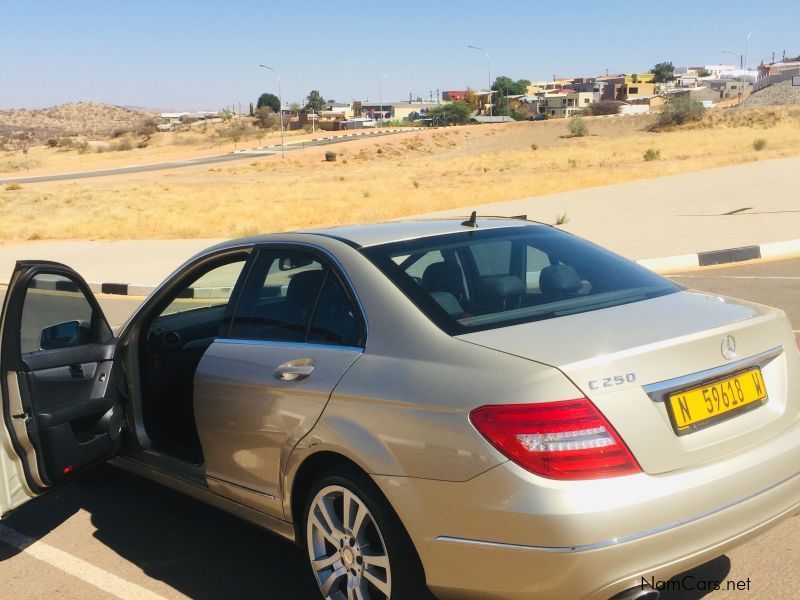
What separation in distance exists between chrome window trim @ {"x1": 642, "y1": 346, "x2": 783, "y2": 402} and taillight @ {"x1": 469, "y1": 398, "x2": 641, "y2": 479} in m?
0.20

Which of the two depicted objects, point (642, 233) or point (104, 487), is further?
point (642, 233)

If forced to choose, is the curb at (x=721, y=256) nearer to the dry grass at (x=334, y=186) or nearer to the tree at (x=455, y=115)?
the dry grass at (x=334, y=186)

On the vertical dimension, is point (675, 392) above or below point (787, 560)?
above

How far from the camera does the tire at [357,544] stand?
10.3 feet

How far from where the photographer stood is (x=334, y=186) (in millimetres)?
41938

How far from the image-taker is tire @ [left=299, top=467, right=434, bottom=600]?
124 inches

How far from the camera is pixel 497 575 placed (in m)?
2.87

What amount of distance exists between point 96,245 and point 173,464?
681 inches

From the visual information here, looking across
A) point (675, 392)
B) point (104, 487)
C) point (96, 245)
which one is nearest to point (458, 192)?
point (96, 245)

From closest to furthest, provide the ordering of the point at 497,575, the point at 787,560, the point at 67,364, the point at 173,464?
the point at 497,575
the point at 787,560
the point at 67,364
the point at 173,464

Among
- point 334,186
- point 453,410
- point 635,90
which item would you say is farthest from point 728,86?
point 453,410

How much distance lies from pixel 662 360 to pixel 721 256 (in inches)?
435

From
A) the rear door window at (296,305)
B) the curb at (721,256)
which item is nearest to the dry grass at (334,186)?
the curb at (721,256)

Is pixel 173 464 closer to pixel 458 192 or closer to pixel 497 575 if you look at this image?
pixel 497 575
